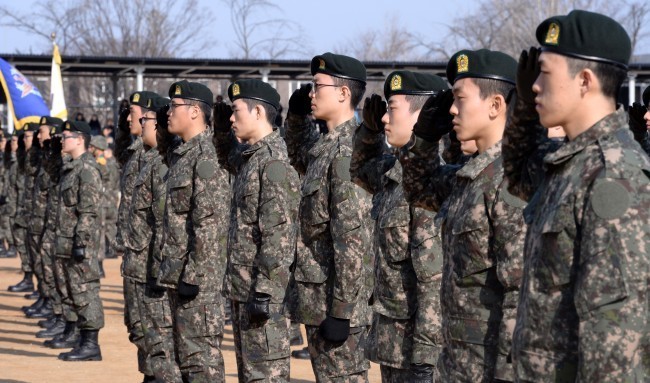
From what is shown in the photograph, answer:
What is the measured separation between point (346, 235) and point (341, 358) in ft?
2.24

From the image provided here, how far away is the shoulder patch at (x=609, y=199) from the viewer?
3.26m

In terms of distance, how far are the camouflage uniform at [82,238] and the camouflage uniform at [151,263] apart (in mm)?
Result: 2453

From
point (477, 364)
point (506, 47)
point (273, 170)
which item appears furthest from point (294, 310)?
point (506, 47)

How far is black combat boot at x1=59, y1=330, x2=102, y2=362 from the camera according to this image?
468 inches

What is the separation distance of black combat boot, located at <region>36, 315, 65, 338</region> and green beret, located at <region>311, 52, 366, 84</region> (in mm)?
7556

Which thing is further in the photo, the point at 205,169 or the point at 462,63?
the point at 205,169

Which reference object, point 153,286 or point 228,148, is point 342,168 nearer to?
point 228,148

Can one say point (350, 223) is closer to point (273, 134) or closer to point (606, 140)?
point (273, 134)

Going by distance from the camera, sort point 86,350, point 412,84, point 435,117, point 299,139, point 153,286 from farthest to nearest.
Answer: point 86,350
point 153,286
point 299,139
point 412,84
point 435,117

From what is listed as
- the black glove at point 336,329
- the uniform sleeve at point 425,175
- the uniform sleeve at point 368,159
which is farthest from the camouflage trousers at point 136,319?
the uniform sleeve at point 425,175

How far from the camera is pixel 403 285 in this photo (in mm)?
5719

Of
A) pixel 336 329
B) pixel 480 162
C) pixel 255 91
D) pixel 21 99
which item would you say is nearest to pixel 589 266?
pixel 480 162

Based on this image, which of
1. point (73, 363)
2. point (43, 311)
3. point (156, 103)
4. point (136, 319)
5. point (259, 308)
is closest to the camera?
point (259, 308)

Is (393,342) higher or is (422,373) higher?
(393,342)
